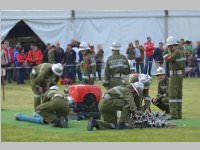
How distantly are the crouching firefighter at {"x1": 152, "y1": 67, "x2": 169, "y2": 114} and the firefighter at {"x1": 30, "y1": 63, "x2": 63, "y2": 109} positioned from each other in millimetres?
3443

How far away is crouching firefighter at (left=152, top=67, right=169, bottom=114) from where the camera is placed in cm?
2158

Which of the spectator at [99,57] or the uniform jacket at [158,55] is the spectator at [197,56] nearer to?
the uniform jacket at [158,55]

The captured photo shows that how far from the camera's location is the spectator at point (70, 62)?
35.2m

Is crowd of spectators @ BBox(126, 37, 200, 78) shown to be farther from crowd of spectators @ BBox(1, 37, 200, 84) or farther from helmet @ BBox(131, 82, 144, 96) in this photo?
helmet @ BBox(131, 82, 144, 96)

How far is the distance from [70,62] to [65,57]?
347 millimetres

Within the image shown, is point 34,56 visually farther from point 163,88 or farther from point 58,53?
point 163,88

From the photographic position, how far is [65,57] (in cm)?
3547

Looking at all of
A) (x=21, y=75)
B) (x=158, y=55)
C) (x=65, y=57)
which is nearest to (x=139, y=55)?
(x=158, y=55)

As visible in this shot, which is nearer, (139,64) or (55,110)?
(55,110)

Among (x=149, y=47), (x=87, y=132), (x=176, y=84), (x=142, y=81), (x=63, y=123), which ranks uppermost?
(x=149, y=47)

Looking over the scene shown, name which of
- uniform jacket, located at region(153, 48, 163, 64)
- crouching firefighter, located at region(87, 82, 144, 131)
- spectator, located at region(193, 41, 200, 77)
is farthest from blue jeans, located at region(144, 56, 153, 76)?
crouching firefighter, located at region(87, 82, 144, 131)

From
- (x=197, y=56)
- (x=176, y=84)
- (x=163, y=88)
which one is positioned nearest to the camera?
(x=176, y=84)

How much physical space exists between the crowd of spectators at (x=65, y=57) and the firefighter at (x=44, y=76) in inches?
512

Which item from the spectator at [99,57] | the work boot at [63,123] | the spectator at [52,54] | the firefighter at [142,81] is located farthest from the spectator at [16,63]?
the work boot at [63,123]
